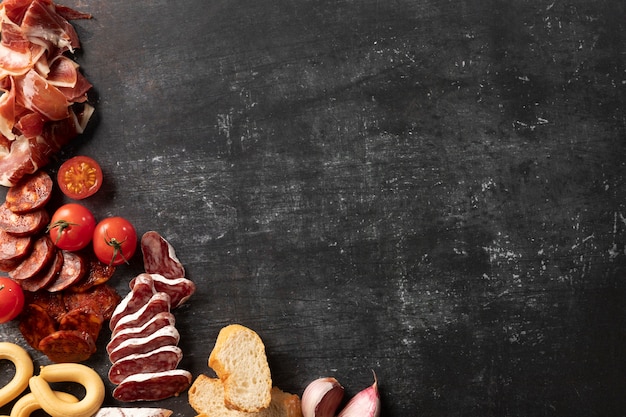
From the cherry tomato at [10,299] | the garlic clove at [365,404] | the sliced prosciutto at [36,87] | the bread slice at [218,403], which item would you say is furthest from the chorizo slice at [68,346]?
the garlic clove at [365,404]

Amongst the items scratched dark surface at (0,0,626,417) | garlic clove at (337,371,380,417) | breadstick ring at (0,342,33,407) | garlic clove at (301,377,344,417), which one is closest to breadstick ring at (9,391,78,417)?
breadstick ring at (0,342,33,407)

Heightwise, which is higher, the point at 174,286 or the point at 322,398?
the point at 174,286

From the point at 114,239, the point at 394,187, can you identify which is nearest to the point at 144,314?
the point at 114,239

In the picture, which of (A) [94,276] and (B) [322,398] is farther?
(A) [94,276]

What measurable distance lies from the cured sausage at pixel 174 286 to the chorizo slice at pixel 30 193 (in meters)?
0.40

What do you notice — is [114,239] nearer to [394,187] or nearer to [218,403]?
[218,403]

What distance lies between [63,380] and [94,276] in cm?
35

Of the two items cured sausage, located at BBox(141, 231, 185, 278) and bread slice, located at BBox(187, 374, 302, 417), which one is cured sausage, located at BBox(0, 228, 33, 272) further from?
bread slice, located at BBox(187, 374, 302, 417)

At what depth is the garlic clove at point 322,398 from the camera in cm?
207

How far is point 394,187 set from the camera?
7.20 ft

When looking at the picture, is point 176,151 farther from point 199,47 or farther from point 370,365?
point 370,365

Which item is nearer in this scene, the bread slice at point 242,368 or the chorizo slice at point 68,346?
the bread slice at point 242,368

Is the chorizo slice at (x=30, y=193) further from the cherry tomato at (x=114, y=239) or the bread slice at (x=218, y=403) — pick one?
the bread slice at (x=218, y=403)

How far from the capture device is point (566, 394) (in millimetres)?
2143
